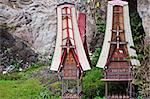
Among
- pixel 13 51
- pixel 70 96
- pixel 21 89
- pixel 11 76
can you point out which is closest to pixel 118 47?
pixel 70 96

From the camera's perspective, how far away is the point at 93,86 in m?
8.77

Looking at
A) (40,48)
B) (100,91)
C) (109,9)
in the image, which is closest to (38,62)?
(40,48)

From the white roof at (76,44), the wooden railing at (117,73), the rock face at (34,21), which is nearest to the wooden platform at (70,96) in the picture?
the white roof at (76,44)

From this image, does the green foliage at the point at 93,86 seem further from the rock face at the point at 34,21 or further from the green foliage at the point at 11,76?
the rock face at the point at 34,21

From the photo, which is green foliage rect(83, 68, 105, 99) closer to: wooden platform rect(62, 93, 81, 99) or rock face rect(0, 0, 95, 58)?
wooden platform rect(62, 93, 81, 99)

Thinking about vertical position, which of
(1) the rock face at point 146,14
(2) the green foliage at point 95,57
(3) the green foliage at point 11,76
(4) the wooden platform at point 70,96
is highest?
(1) the rock face at point 146,14

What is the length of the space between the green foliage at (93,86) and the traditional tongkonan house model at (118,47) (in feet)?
2.69

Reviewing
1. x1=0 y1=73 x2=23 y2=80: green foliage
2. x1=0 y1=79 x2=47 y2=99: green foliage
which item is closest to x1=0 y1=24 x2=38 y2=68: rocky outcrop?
x1=0 y1=73 x2=23 y2=80: green foliage

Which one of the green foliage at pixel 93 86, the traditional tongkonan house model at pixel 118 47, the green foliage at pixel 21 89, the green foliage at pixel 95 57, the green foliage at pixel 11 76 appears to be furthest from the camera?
the green foliage at pixel 11 76

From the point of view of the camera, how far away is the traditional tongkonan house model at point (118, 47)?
783cm

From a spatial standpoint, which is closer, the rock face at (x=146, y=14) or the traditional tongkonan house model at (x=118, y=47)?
the traditional tongkonan house model at (x=118, y=47)

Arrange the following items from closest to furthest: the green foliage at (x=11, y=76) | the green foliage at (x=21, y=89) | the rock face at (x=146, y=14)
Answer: the rock face at (x=146, y=14), the green foliage at (x=21, y=89), the green foliage at (x=11, y=76)

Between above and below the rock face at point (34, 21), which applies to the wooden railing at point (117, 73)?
below

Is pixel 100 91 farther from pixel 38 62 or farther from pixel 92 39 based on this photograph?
pixel 38 62
